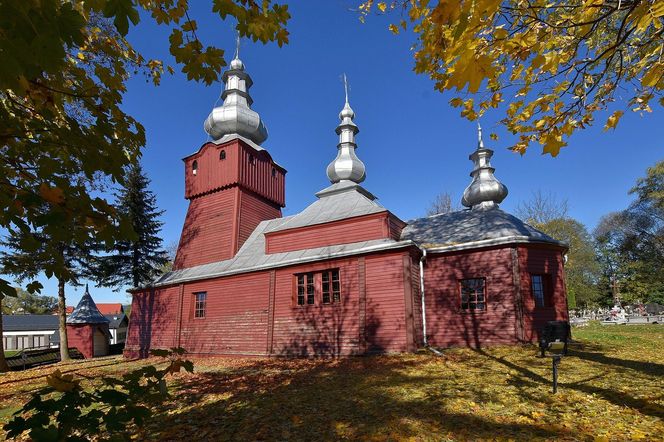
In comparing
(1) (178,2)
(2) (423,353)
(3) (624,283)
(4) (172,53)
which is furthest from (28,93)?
(3) (624,283)

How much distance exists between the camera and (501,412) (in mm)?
5891

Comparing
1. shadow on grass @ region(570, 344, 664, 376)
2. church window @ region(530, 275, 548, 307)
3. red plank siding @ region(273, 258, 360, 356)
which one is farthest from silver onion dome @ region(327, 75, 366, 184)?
shadow on grass @ region(570, 344, 664, 376)

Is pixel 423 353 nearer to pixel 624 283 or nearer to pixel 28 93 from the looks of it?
pixel 28 93

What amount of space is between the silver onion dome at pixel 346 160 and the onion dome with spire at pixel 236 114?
535 centimetres

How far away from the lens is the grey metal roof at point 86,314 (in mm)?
27173

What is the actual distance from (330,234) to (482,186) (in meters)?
8.98

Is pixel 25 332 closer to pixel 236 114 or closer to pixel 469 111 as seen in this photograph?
pixel 236 114

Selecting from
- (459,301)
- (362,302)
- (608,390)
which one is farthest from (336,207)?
(608,390)

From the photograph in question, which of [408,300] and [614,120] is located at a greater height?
[614,120]

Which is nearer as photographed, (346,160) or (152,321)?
(152,321)

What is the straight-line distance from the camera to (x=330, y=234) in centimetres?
1603

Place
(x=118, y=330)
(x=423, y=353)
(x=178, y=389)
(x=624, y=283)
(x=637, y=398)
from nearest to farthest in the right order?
(x=637, y=398)
(x=178, y=389)
(x=423, y=353)
(x=118, y=330)
(x=624, y=283)

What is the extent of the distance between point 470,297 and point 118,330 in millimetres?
40779

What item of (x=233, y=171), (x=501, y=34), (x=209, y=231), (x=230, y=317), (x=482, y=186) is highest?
(x=233, y=171)
